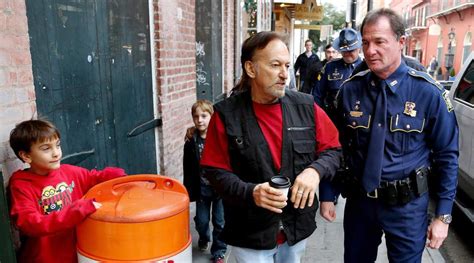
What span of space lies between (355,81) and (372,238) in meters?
0.98

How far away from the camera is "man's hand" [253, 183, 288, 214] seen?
1.67 m

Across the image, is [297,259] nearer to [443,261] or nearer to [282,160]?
[282,160]

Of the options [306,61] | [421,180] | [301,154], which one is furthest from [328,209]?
[306,61]

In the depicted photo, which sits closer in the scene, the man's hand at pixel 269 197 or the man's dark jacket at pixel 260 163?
the man's hand at pixel 269 197

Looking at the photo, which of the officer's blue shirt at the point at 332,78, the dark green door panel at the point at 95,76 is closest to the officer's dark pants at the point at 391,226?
the dark green door panel at the point at 95,76

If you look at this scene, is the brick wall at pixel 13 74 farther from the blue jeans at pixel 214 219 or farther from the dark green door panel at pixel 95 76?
the blue jeans at pixel 214 219

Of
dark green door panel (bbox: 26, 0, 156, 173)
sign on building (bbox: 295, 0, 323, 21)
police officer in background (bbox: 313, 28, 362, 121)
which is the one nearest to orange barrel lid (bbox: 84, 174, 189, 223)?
dark green door panel (bbox: 26, 0, 156, 173)

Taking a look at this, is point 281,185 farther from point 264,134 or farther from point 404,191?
point 404,191

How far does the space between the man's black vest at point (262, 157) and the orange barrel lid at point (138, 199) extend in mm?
306

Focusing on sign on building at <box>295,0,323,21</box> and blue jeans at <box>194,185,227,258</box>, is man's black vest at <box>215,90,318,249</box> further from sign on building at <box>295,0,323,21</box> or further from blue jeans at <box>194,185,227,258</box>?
sign on building at <box>295,0,323,21</box>

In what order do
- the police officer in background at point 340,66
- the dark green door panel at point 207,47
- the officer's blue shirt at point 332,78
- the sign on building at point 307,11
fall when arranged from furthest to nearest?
the sign on building at point 307,11
the dark green door panel at point 207,47
the officer's blue shirt at point 332,78
the police officer in background at point 340,66

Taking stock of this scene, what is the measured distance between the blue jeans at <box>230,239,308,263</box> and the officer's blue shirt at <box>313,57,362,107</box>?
3.16 metres

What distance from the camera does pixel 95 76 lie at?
10.5 ft

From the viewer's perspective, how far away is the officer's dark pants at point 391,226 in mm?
2320
